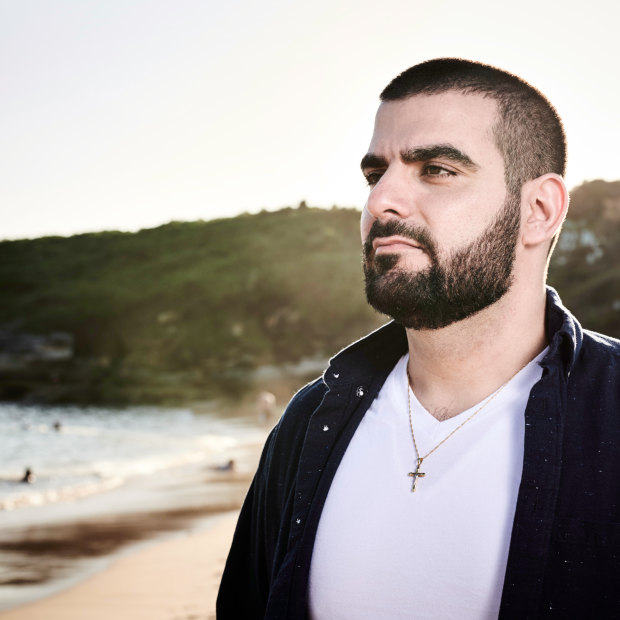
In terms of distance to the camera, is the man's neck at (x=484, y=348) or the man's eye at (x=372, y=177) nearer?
the man's neck at (x=484, y=348)

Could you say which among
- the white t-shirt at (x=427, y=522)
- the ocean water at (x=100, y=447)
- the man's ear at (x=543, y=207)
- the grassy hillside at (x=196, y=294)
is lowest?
the grassy hillside at (x=196, y=294)

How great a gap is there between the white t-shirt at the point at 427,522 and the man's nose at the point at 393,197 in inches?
24.8

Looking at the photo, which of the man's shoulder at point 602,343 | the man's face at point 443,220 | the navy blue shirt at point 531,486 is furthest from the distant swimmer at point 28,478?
the man's shoulder at point 602,343

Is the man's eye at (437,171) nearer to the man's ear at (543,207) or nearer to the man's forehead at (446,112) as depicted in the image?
the man's forehead at (446,112)

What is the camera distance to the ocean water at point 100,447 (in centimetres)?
1521

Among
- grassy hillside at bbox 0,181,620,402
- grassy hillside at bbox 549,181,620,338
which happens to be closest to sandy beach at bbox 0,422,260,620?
grassy hillside at bbox 0,181,620,402

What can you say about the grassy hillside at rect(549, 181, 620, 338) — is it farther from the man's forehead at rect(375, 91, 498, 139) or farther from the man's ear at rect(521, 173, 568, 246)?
the man's forehead at rect(375, 91, 498, 139)

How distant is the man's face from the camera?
2.12 metres

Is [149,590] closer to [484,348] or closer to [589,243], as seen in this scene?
[484,348]

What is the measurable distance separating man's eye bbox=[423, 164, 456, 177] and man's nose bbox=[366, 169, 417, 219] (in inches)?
2.5

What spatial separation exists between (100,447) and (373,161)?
924 inches

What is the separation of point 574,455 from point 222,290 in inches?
3651

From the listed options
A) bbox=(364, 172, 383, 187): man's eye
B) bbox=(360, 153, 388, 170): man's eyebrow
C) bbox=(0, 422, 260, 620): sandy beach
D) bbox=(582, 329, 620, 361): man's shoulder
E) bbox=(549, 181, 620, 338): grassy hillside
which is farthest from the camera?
bbox=(549, 181, 620, 338): grassy hillside

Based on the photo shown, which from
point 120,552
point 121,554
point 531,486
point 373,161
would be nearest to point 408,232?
point 373,161
